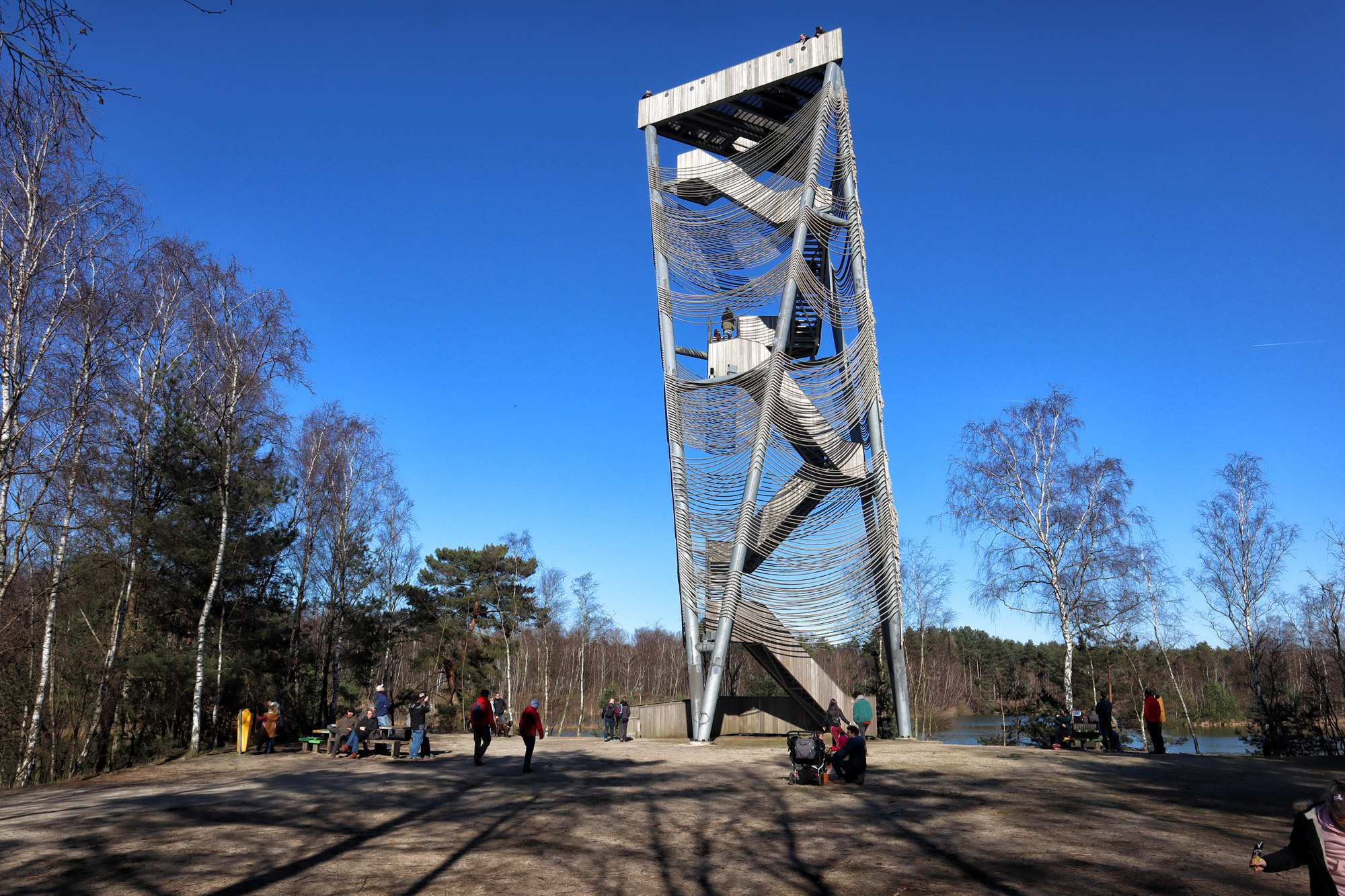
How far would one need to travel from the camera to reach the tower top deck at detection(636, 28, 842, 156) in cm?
1930

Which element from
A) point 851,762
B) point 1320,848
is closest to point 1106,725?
point 851,762

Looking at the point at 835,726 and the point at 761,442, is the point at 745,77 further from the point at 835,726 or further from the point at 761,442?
the point at 835,726

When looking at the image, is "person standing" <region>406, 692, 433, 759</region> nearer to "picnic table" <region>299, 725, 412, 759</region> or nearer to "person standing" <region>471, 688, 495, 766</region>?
"picnic table" <region>299, 725, 412, 759</region>

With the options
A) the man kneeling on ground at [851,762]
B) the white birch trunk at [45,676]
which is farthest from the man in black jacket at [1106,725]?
the white birch trunk at [45,676]

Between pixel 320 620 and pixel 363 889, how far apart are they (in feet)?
113

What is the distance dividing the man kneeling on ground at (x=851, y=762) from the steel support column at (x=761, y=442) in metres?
6.75

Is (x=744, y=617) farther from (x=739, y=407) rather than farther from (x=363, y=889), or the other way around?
(x=363, y=889)

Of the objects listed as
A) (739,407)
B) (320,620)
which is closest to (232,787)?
(739,407)

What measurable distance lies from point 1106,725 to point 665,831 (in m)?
11.2

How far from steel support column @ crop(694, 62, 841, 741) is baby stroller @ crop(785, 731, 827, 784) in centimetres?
664

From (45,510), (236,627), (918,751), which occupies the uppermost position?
(45,510)

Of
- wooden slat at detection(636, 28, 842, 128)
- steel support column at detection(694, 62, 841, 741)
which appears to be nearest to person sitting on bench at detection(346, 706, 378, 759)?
steel support column at detection(694, 62, 841, 741)

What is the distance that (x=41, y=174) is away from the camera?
1154cm

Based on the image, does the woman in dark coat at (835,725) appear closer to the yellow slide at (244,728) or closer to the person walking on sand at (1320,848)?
the person walking on sand at (1320,848)
